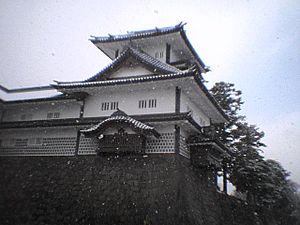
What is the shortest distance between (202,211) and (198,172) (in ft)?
7.51

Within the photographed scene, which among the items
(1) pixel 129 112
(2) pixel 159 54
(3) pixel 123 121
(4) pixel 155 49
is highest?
(4) pixel 155 49

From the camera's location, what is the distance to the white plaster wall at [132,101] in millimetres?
16188

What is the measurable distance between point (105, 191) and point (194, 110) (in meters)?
7.57

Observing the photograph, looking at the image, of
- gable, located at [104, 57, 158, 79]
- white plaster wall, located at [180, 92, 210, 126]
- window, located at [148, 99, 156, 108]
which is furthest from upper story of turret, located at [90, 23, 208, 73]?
window, located at [148, 99, 156, 108]

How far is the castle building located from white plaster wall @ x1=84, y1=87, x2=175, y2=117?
0.06 metres

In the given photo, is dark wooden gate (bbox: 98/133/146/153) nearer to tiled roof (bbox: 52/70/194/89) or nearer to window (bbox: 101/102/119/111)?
window (bbox: 101/102/119/111)

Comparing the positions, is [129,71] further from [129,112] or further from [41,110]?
[41,110]

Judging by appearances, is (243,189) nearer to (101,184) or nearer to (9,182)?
(101,184)

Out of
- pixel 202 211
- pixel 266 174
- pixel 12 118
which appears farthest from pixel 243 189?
pixel 12 118

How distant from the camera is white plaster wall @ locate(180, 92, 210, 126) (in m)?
16.5

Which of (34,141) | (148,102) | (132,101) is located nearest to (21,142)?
(34,141)

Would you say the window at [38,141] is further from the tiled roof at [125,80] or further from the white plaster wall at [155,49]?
the white plaster wall at [155,49]

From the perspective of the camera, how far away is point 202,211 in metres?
16.0

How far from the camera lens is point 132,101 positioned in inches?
669
